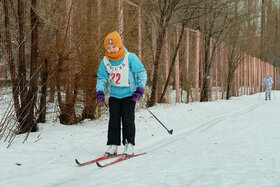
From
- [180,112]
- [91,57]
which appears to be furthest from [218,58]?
[91,57]

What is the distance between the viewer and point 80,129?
6879 mm

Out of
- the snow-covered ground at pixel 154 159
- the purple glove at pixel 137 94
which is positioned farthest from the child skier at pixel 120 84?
the snow-covered ground at pixel 154 159

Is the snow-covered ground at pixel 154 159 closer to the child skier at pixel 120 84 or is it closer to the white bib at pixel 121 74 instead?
the child skier at pixel 120 84

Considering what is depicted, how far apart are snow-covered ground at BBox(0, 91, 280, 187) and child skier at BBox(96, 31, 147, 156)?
41 centimetres

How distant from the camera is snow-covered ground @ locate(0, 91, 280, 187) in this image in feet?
10.8

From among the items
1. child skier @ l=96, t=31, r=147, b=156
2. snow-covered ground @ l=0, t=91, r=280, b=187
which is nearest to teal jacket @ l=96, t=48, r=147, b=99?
child skier @ l=96, t=31, r=147, b=156

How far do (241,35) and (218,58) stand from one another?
7.72 ft

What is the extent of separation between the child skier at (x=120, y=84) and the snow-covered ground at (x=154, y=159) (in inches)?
16.2

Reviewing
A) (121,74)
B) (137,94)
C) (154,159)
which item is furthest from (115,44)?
(154,159)

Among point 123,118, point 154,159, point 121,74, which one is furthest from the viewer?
point 123,118

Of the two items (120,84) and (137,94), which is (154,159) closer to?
(137,94)

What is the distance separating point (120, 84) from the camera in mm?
4574

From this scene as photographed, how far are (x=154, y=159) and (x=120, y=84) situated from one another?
1.15 metres

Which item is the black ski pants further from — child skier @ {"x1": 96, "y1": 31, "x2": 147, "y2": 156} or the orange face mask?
the orange face mask
